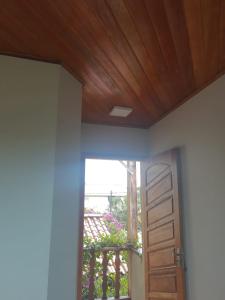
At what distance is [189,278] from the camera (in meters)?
2.57

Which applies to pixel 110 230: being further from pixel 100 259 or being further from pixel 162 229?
pixel 162 229

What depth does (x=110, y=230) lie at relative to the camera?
4.98 m

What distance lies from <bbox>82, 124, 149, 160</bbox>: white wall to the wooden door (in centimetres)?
27

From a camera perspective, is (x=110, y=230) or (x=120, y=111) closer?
(x=120, y=111)

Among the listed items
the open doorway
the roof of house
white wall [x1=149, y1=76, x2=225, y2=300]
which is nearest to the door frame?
the open doorway

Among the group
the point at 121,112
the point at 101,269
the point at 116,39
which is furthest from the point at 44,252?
the point at 101,269

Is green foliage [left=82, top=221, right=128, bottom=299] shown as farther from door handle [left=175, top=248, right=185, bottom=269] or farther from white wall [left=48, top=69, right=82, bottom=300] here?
white wall [left=48, top=69, right=82, bottom=300]

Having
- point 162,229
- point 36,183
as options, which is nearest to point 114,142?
point 162,229

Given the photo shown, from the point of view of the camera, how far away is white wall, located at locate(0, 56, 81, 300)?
A: 5.91 ft

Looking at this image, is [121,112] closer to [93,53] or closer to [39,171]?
[93,53]

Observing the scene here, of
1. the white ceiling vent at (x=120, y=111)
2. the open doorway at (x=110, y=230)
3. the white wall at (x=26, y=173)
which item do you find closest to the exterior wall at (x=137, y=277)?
the open doorway at (x=110, y=230)

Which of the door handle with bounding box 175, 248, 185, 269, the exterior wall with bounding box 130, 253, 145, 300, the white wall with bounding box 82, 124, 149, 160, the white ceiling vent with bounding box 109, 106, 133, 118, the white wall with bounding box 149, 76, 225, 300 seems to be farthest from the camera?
the exterior wall with bounding box 130, 253, 145, 300

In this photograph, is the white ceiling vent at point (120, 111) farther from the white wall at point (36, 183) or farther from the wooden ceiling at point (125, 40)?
the white wall at point (36, 183)

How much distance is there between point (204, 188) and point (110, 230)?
2.87 meters
